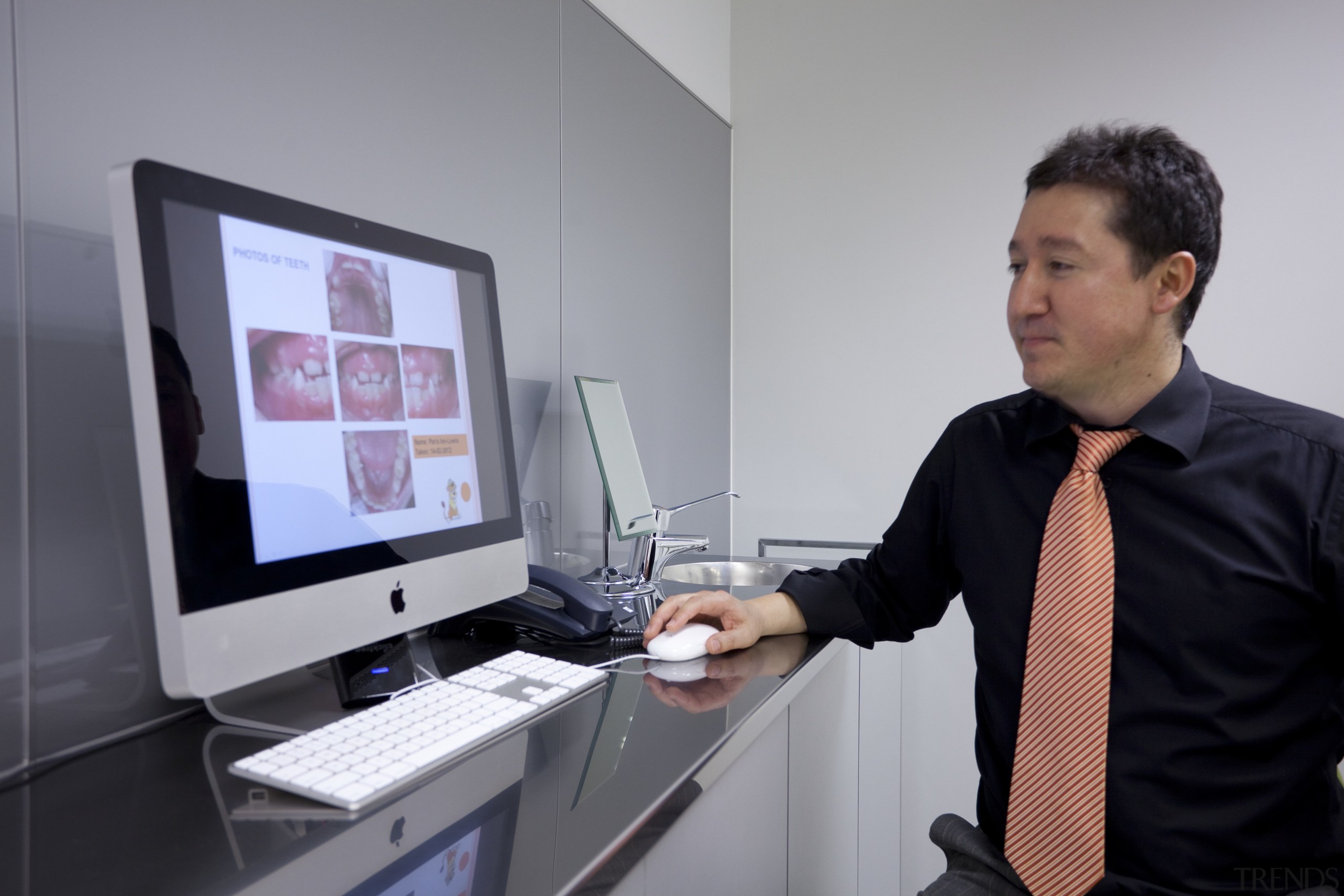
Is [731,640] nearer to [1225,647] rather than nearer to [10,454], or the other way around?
[1225,647]

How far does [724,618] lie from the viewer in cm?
134

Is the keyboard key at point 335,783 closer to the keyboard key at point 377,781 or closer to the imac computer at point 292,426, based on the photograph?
the keyboard key at point 377,781

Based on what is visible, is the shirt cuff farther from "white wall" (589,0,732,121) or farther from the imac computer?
"white wall" (589,0,732,121)

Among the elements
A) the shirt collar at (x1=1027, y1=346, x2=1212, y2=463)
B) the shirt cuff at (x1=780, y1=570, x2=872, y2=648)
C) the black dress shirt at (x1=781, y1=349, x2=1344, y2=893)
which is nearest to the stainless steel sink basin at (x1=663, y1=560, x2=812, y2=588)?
the shirt cuff at (x1=780, y1=570, x2=872, y2=648)

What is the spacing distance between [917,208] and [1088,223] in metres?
1.52

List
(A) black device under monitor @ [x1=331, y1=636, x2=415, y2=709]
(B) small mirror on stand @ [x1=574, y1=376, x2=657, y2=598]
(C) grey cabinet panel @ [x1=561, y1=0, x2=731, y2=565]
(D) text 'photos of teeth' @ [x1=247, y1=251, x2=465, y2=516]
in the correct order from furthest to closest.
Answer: (C) grey cabinet panel @ [x1=561, y1=0, x2=731, y2=565] < (B) small mirror on stand @ [x1=574, y1=376, x2=657, y2=598] < (A) black device under monitor @ [x1=331, y1=636, x2=415, y2=709] < (D) text 'photos of teeth' @ [x1=247, y1=251, x2=465, y2=516]

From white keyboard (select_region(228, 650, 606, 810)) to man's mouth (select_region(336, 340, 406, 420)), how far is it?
315 millimetres

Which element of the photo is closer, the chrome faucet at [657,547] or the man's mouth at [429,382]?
the man's mouth at [429,382]

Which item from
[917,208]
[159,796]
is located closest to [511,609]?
[159,796]

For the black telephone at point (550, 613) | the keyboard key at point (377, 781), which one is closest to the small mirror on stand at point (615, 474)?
the black telephone at point (550, 613)

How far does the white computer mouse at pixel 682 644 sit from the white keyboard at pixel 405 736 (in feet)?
0.57

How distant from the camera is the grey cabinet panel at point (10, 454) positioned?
876mm

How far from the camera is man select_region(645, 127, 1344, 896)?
1093 millimetres

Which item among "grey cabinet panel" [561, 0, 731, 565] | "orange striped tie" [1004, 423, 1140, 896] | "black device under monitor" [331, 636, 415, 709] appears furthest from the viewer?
"grey cabinet panel" [561, 0, 731, 565]
